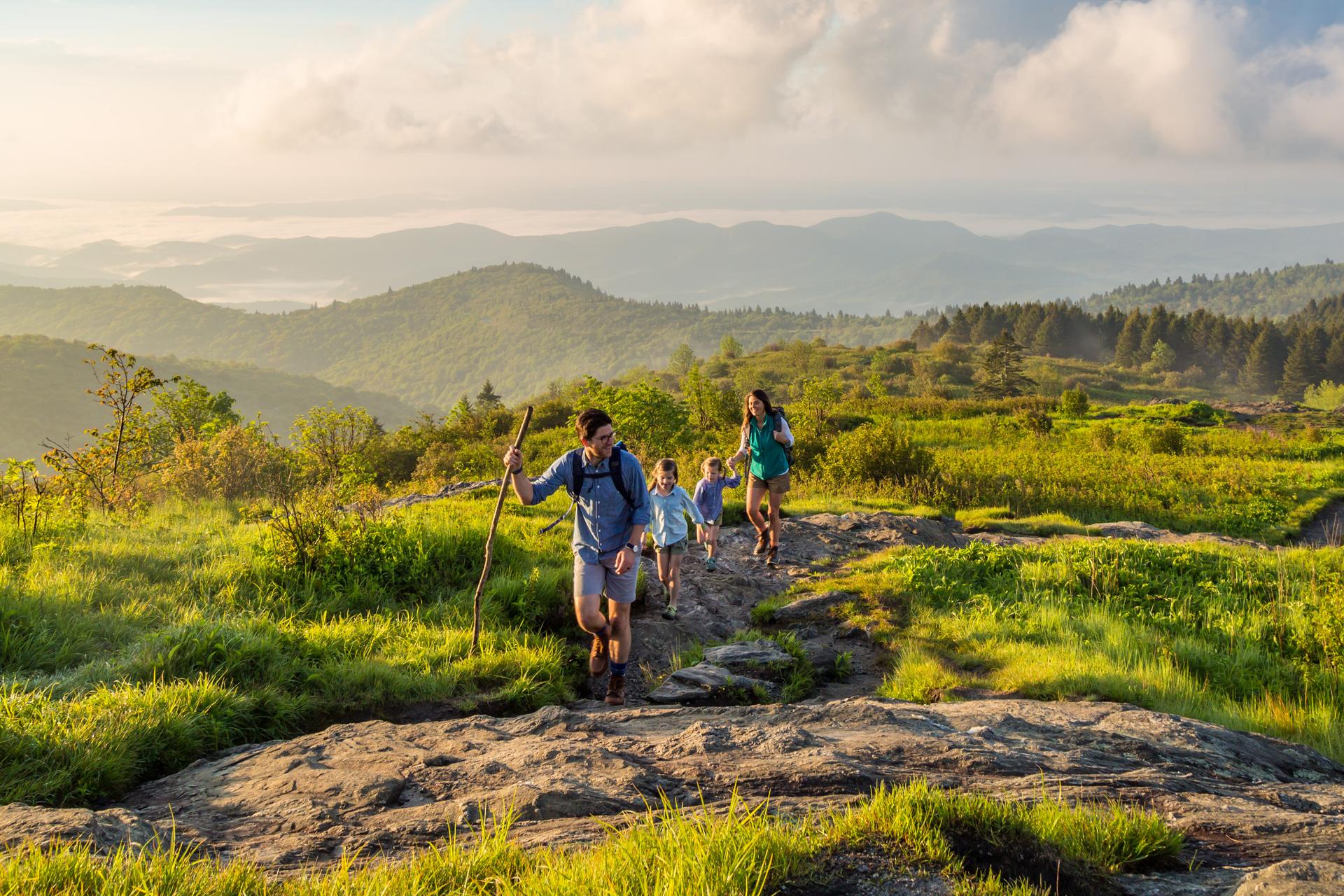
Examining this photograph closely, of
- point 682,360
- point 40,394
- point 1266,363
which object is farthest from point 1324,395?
point 40,394

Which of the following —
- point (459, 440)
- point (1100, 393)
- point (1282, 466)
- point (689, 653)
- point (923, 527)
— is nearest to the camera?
point (689, 653)

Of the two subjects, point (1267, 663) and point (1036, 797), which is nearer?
point (1036, 797)

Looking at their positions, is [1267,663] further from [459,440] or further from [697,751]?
[459,440]

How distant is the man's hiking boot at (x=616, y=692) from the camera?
20.1 feet

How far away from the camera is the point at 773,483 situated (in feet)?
34.1

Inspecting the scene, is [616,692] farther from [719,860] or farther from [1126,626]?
[1126,626]

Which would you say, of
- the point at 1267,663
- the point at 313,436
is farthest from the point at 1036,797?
the point at 313,436

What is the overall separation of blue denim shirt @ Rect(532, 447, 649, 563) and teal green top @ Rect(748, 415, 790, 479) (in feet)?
14.0

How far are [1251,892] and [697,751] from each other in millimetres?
2417

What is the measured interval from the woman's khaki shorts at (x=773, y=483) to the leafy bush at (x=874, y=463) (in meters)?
8.00

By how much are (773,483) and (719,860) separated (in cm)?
817

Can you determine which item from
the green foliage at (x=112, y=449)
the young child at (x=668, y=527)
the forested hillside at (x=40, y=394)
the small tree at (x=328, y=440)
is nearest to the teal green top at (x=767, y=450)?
the young child at (x=668, y=527)

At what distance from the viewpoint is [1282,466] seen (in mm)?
23016

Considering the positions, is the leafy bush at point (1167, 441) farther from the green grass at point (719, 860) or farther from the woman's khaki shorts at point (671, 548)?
the green grass at point (719, 860)
